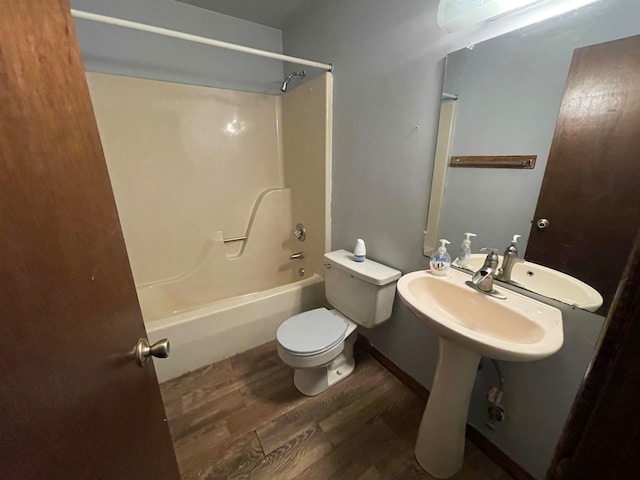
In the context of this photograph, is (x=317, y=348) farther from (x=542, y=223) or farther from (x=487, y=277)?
(x=542, y=223)

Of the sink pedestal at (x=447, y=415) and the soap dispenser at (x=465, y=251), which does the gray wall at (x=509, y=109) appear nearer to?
the soap dispenser at (x=465, y=251)

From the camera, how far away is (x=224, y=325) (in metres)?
1.67

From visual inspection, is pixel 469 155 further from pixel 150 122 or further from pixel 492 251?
pixel 150 122

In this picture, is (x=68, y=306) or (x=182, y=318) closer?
(x=68, y=306)

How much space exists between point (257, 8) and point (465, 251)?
209cm

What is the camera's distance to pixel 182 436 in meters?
1.26

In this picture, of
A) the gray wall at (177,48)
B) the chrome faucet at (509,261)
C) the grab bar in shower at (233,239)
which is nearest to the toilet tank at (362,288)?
the chrome faucet at (509,261)

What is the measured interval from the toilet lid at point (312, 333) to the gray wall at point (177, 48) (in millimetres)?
1896

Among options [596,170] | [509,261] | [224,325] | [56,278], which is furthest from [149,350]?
[596,170]

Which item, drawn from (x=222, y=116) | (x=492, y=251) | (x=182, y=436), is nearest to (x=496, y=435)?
(x=492, y=251)

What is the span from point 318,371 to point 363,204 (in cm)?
103

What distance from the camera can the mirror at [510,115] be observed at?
2.66 ft

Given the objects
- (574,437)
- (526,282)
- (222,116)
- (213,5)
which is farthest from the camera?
(222,116)

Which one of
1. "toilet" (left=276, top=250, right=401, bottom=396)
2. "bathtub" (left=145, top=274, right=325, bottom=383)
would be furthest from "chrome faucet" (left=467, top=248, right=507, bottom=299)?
"bathtub" (left=145, top=274, right=325, bottom=383)
